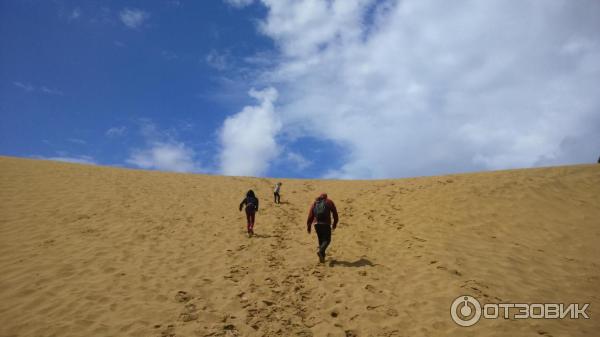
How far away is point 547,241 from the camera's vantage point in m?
11.4

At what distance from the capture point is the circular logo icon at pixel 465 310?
6477 mm

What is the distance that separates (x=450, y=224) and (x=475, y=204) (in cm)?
258

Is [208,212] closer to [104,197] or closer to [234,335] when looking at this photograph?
[104,197]

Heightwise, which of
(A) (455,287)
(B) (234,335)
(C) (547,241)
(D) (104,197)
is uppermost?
(D) (104,197)

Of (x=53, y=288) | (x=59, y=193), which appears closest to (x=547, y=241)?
(x=53, y=288)

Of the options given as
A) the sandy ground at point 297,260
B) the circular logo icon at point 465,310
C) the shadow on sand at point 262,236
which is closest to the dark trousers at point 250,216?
the shadow on sand at point 262,236

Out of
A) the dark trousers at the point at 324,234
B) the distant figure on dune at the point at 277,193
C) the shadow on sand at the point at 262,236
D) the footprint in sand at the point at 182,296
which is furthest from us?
the distant figure on dune at the point at 277,193

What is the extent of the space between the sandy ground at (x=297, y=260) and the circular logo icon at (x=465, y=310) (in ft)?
0.47

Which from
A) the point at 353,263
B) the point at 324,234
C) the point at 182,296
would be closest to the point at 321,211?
the point at 324,234

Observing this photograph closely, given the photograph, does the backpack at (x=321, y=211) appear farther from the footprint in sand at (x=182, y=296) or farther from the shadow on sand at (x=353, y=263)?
the footprint in sand at (x=182, y=296)

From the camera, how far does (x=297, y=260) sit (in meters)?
10.4

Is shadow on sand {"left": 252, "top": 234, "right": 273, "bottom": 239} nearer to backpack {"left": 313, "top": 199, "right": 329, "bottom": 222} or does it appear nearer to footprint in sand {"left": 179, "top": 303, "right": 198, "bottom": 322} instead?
backpack {"left": 313, "top": 199, "right": 329, "bottom": 222}

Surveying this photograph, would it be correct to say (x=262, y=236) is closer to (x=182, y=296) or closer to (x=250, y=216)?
(x=250, y=216)

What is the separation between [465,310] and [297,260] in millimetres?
4816
